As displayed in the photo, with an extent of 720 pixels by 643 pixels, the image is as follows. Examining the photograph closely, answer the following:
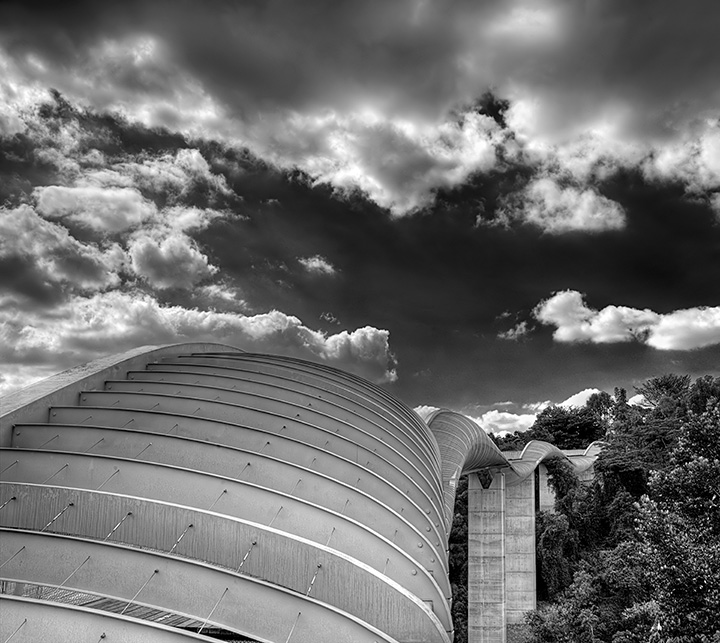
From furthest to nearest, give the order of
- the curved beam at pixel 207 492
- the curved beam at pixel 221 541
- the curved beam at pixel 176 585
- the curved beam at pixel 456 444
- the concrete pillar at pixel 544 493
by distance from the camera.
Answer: the concrete pillar at pixel 544 493, the curved beam at pixel 456 444, the curved beam at pixel 207 492, the curved beam at pixel 221 541, the curved beam at pixel 176 585

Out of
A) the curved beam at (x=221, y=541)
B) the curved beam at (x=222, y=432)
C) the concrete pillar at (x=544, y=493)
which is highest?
the concrete pillar at (x=544, y=493)

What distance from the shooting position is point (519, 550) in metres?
37.3

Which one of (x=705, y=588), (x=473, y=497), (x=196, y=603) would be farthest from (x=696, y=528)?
(x=473, y=497)

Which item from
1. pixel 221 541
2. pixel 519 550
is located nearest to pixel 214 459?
pixel 221 541

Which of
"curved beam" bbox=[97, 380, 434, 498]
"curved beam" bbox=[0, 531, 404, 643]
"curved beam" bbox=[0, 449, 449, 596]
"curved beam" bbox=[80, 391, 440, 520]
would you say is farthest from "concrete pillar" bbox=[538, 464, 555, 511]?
"curved beam" bbox=[0, 531, 404, 643]

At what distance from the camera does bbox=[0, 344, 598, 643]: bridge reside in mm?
5867

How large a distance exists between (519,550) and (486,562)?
2.79 meters

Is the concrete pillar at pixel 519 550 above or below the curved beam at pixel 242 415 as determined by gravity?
above

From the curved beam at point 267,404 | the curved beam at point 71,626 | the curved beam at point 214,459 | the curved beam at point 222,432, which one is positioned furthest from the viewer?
the curved beam at point 267,404

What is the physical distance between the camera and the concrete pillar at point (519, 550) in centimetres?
3581

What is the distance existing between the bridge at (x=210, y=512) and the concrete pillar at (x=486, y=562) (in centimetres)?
2456

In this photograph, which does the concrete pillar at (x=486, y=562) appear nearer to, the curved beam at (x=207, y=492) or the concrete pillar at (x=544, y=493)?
the concrete pillar at (x=544, y=493)

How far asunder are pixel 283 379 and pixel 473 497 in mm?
27176

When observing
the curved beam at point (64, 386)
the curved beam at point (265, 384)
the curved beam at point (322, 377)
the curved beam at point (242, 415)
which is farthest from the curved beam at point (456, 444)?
the curved beam at point (64, 386)
